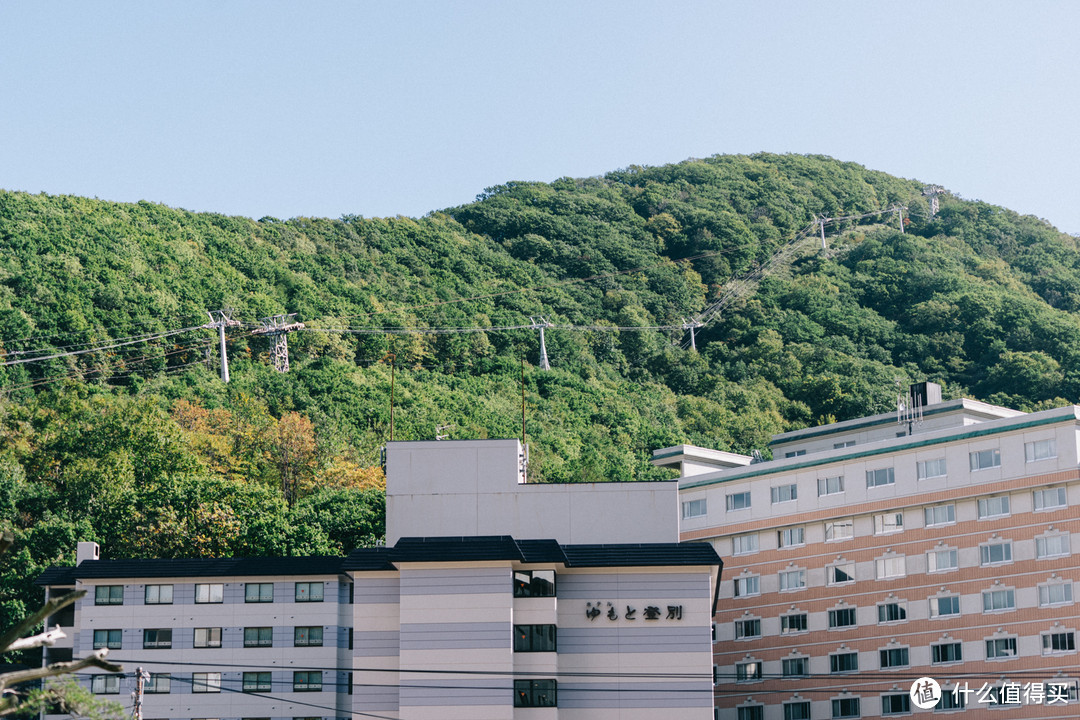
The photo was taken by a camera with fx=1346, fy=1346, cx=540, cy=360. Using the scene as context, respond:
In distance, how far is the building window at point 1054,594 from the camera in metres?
74.0

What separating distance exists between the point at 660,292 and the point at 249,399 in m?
73.6

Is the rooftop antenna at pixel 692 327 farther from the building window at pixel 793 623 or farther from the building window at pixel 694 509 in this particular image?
the building window at pixel 793 623

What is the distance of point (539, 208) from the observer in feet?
645

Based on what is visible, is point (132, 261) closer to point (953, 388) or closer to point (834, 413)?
point (834, 413)

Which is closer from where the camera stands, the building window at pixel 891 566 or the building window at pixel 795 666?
the building window at pixel 891 566

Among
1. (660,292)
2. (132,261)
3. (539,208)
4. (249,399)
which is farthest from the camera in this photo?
(539,208)

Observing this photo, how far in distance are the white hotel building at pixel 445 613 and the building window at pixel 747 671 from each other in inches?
708

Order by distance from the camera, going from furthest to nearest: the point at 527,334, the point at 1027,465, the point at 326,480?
1. the point at 527,334
2. the point at 326,480
3. the point at 1027,465

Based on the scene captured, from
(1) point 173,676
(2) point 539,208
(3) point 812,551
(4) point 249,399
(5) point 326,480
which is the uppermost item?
(2) point 539,208

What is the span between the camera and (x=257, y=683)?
67.6 metres

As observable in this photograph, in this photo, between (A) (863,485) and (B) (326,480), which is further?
(B) (326,480)

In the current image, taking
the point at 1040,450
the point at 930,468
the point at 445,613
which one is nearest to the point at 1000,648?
the point at 930,468

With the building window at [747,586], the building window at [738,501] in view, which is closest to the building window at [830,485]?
the building window at [738,501]

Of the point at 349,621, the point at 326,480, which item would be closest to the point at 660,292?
the point at 326,480
